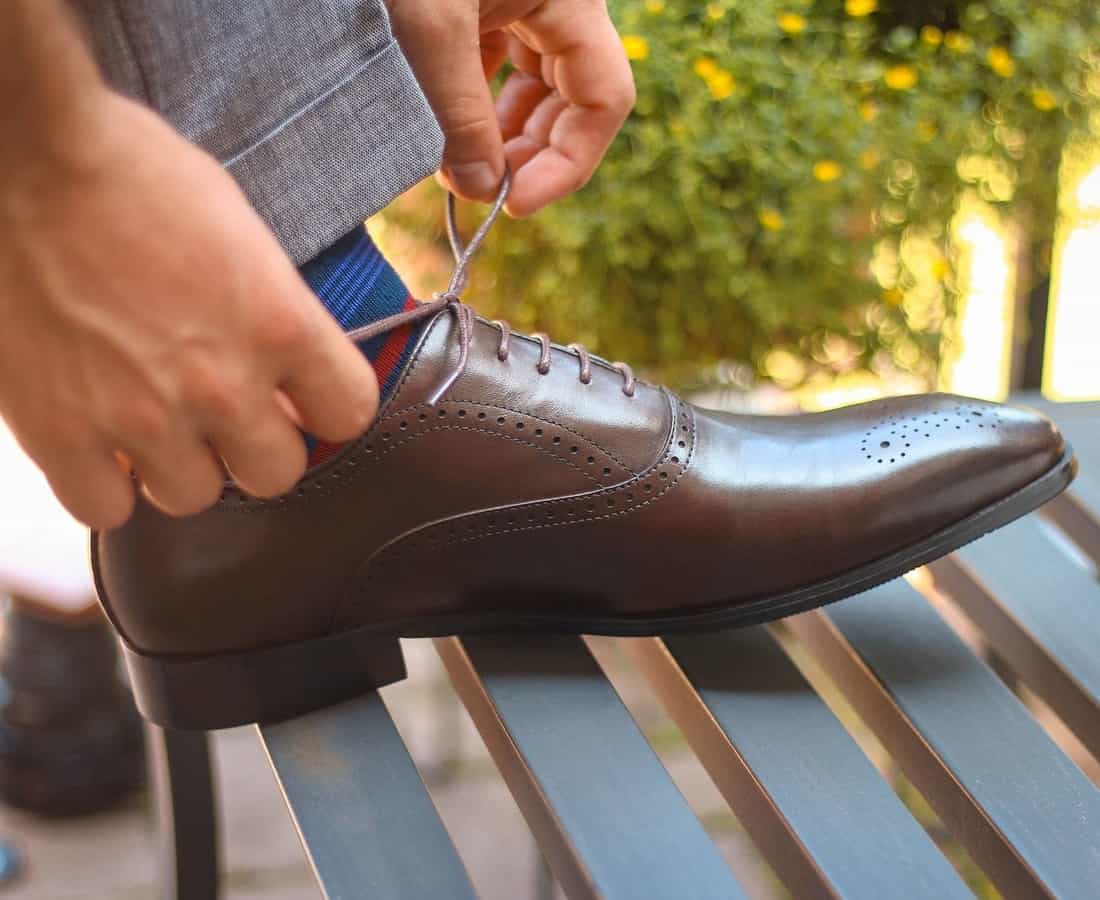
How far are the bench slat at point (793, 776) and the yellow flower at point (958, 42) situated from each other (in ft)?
3.42

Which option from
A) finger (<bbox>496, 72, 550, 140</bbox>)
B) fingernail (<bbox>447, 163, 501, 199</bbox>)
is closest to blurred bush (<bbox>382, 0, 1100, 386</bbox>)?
finger (<bbox>496, 72, 550, 140</bbox>)

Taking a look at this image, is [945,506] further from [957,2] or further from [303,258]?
[957,2]

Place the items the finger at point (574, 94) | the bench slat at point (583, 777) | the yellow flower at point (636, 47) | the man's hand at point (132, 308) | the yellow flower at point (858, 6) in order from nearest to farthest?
the man's hand at point (132, 308) → the bench slat at point (583, 777) → the finger at point (574, 94) → the yellow flower at point (636, 47) → the yellow flower at point (858, 6)

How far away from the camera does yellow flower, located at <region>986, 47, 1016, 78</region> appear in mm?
1411

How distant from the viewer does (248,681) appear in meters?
0.64

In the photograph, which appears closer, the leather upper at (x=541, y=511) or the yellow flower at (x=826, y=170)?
the leather upper at (x=541, y=511)

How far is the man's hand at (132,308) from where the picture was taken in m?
0.38

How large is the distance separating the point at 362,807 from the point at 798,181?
1.04m

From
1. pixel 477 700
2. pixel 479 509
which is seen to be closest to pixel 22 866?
pixel 477 700

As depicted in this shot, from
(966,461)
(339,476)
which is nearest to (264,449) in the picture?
(339,476)

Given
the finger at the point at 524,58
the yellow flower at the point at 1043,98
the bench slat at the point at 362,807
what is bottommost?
the bench slat at the point at 362,807

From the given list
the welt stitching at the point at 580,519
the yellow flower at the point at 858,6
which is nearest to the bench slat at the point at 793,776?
the welt stitching at the point at 580,519

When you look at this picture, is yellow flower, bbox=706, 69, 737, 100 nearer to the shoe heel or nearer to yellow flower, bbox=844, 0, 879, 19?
yellow flower, bbox=844, 0, 879, 19

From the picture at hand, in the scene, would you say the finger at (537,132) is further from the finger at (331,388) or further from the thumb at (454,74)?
the finger at (331,388)
